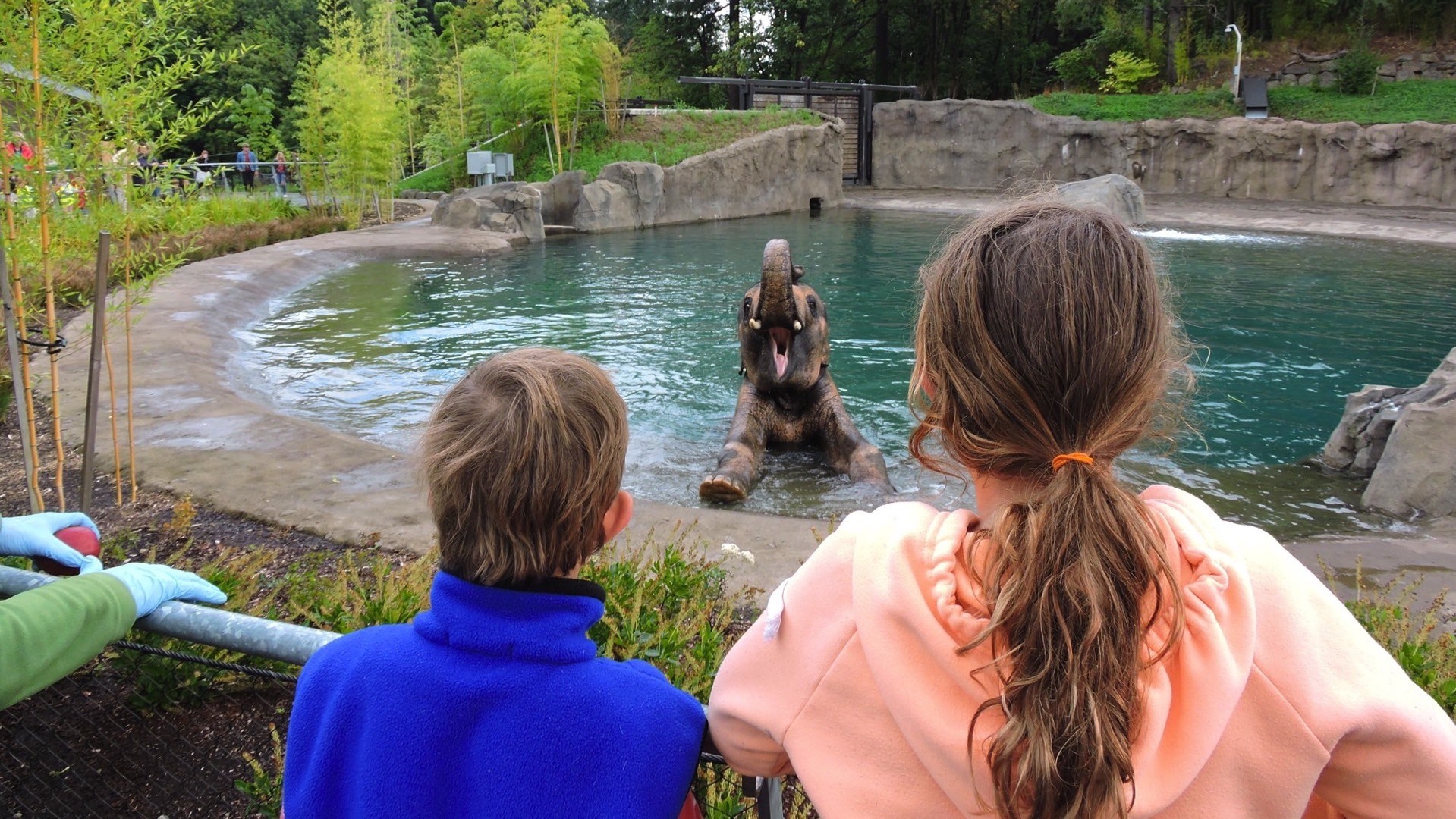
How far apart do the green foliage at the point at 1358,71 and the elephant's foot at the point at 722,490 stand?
26.4 meters

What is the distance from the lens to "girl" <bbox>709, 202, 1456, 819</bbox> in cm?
104

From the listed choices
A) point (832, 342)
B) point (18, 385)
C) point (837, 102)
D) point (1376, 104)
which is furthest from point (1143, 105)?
point (18, 385)

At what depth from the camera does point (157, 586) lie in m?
1.89

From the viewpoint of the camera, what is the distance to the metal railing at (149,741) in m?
2.47

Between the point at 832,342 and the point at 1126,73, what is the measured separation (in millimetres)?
23621

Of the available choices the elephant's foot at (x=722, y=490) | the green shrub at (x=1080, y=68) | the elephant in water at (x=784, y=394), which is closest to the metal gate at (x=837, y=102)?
the green shrub at (x=1080, y=68)

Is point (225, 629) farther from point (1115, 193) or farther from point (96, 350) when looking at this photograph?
point (1115, 193)

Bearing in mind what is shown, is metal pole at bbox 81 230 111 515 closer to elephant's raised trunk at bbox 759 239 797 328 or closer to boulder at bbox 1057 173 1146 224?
elephant's raised trunk at bbox 759 239 797 328

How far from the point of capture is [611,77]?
25.9 metres

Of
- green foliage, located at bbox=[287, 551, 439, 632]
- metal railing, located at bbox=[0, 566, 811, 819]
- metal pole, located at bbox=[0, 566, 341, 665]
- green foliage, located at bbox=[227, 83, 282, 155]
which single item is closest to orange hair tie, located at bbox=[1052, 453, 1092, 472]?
metal pole, located at bbox=[0, 566, 341, 665]

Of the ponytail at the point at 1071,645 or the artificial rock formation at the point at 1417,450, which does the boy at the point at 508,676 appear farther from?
the artificial rock formation at the point at 1417,450

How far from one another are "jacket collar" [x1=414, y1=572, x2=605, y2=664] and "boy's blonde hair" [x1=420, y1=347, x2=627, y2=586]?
0.08 feet

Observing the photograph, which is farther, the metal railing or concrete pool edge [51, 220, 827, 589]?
concrete pool edge [51, 220, 827, 589]

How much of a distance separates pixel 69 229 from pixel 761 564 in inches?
136
